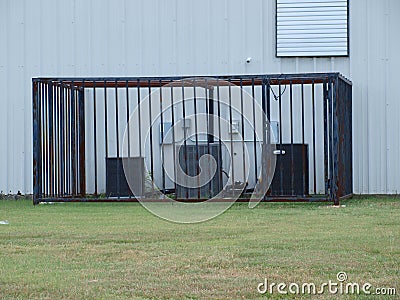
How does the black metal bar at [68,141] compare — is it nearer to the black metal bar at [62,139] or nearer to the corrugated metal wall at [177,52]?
the black metal bar at [62,139]

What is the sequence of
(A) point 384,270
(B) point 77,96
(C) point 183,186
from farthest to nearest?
(B) point 77,96 < (C) point 183,186 < (A) point 384,270

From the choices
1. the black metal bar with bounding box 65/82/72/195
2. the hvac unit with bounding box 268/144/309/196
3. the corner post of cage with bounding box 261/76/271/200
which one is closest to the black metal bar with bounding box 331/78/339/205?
the hvac unit with bounding box 268/144/309/196

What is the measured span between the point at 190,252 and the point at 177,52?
791 centimetres

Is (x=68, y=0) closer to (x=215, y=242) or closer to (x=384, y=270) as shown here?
(x=215, y=242)

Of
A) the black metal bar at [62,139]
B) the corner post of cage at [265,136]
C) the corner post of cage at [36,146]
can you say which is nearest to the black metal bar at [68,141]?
the black metal bar at [62,139]

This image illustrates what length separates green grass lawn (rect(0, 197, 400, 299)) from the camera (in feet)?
20.6

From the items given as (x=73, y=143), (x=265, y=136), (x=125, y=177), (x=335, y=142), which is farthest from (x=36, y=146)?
(x=335, y=142)

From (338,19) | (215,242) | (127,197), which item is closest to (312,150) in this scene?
(338,19)

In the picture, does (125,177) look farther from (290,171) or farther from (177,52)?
(177,52)

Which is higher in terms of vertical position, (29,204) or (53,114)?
(53,114)

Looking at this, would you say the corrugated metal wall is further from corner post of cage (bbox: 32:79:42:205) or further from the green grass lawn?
the green grass lawn

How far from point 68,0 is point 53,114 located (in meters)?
2.53

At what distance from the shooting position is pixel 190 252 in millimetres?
7871

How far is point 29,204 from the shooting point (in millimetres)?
13992
